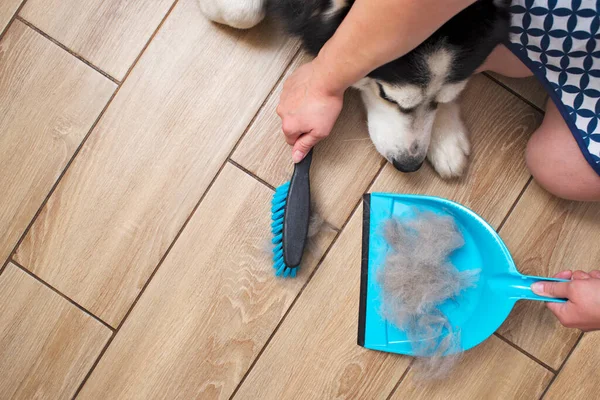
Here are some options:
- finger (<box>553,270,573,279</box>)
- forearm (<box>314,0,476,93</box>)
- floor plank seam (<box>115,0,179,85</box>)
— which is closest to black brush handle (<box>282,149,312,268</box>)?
forearm (<box>314,0,476,93</box>)

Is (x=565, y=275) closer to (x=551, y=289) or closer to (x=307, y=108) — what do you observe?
(x=551, y=289)

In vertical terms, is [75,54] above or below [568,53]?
A: below

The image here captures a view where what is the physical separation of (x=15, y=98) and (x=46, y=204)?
0.23m

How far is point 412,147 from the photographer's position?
1.04 m

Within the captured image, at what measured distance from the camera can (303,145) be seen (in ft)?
3.55

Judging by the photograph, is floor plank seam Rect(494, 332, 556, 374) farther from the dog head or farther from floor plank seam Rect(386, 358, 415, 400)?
the dog head

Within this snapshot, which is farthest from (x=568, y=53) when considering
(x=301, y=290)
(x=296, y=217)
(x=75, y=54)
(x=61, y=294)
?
(x=61, y=294)

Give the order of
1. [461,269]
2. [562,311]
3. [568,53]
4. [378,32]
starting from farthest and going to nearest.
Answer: [461,269], [562,311], [568,53], [378,32]

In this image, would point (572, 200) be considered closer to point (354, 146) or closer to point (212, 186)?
point (354, 146)

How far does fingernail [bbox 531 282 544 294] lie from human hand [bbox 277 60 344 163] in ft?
1.64

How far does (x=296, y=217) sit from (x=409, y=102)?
32cm

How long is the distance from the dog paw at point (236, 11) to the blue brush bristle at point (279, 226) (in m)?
0.33

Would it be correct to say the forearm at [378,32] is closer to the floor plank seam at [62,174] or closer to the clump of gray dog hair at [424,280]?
the clump of gray dog hair at [424,280]

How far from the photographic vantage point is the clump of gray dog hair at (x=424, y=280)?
1.10m
